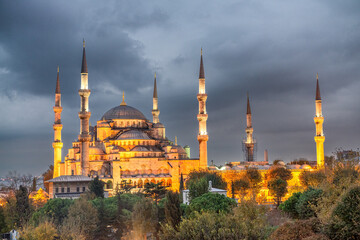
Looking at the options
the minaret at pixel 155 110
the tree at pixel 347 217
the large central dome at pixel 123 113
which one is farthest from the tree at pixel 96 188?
the tree at pixel 347 217

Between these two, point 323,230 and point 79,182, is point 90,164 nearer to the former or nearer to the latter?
point 79,182

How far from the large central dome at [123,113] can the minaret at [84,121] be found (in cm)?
911

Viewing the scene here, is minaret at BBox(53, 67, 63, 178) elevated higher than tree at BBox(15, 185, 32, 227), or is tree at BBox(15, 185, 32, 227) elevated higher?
minaret at BBox(53, 67, 63, 178)

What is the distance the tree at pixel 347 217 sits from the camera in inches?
601

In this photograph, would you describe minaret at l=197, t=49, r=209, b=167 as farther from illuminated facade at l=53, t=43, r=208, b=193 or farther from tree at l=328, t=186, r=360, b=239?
tree at l=328, t=186, r=360, b=239

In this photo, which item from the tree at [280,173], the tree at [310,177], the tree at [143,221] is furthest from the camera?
the tree at [280,173]

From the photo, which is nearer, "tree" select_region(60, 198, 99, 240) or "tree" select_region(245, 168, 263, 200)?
"tree" select_region(60, 198, 99, 240)

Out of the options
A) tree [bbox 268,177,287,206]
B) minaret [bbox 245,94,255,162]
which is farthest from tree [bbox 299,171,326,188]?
minaret [bbox 245,94,255,162]

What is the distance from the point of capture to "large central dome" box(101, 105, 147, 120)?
60.7 m

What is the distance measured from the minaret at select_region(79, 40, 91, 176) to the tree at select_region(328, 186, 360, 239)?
36748mm

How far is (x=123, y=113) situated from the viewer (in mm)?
60969

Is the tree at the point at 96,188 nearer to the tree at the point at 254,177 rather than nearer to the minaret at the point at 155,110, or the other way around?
the tree at the point at 254,177

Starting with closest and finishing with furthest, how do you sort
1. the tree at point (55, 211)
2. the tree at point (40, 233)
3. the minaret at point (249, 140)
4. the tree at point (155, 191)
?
the tree at point (40, 233), the tree at point (55, 211), the tree at point (155, 191), the minaret at point (249, 140)

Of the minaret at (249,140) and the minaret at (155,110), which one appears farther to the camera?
the minaret at (155,110)
